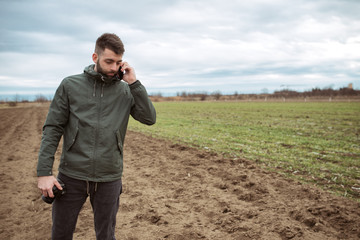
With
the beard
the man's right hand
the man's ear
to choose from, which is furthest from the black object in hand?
the man's ear

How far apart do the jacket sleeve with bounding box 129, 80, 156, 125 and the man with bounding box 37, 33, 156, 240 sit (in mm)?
59

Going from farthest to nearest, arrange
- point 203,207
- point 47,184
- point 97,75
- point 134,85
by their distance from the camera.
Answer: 1. point 203,207
2. point 134,85
3. point 97,75
4. point 47,184

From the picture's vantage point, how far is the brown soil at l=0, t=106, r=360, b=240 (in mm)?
3658

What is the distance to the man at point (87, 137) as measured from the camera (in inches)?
82.8

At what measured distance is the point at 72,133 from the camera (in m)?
2.14

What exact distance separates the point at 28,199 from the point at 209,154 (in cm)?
524

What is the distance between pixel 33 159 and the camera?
8047 mm

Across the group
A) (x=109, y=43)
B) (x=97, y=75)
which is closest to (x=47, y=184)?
(x=97, y=75)

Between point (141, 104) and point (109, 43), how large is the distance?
2.05 ft

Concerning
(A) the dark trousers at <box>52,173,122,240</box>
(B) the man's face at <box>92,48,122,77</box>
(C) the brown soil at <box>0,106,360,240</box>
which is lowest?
(C) the brown soil at <box>0,106,360,240</box>

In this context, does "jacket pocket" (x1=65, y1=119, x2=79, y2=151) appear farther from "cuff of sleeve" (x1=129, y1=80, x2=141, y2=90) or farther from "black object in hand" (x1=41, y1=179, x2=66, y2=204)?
"cuff of sleeve" (x1=129, y1=80, x2=141, y2=90)

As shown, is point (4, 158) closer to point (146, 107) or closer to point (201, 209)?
point (201, 209)

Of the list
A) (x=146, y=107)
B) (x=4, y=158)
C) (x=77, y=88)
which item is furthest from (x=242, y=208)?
(x=4, y=158)

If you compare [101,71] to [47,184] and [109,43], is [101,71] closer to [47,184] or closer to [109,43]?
[109,43]
